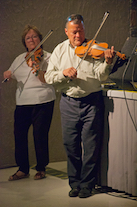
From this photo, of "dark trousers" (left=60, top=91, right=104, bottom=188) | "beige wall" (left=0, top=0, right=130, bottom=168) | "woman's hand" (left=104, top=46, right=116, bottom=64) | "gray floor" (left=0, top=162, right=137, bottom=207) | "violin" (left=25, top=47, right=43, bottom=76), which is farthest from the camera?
"beige wall" (left=0, top=0, right=130, bottom=168)

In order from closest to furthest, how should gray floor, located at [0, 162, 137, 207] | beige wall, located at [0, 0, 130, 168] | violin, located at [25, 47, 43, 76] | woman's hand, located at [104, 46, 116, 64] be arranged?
1. woman's hand, located at [104, 46, 116, 64]
2. gray floor, located at [0, 162, 137, 207]
3. violin, located at [25, 47, 43, 76]
4. beige wall, located at [0, 0, 130, 168]

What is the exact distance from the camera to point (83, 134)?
2785 mm

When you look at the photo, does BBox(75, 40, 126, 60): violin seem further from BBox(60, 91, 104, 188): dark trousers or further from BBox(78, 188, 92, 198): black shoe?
BBox(78, 188, 92, 198): black shoe

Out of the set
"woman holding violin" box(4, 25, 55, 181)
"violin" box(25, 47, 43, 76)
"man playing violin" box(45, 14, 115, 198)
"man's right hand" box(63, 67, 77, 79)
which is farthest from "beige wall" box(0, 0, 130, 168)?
"man's right hand" box(63, 67, 77, 79)

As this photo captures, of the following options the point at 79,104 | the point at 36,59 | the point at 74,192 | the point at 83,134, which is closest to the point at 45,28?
the point at 36,59

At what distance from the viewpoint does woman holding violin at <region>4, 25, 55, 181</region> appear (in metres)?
3.18

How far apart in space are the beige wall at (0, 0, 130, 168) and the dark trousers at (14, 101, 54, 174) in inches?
13.5

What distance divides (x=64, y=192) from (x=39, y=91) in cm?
96

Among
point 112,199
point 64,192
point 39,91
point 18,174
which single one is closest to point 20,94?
point 39,91

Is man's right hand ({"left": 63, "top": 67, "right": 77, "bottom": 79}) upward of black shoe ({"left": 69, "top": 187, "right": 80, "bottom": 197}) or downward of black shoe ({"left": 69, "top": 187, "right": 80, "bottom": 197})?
upward

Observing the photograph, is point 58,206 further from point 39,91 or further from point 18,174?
point 39,91

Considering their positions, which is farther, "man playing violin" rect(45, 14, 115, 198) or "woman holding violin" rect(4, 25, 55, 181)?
"woman holding violin" rect(4, 25, 55, 181)

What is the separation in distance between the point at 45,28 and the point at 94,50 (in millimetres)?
1154

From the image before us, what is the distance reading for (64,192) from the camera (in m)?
2.89
